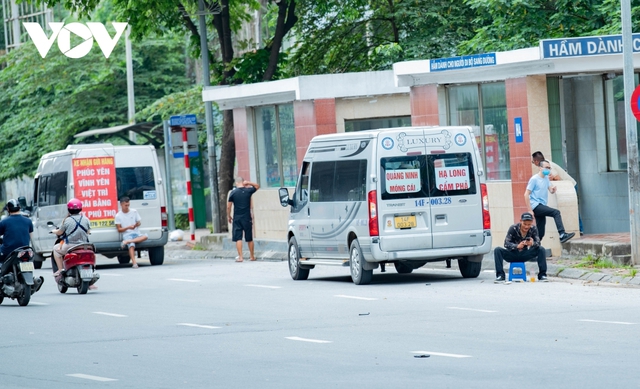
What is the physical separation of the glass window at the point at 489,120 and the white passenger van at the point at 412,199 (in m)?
3.96

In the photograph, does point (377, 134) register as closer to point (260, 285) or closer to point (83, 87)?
point (260, 285)

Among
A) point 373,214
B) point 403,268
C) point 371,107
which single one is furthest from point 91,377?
point 371,107

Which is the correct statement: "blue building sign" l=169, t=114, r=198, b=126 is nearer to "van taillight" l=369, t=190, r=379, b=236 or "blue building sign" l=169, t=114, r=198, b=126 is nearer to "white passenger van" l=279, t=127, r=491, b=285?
"white passenger van" l=279, t=127, r=491, b=285

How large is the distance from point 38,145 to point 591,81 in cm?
2494

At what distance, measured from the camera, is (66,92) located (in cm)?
4172

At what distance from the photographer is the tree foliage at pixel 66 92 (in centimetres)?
3994

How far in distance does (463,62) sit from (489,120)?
125cm

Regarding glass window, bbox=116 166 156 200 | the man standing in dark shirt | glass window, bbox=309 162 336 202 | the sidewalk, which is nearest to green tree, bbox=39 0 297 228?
the sidewalk

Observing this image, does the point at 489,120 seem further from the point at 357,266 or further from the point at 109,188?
the point at 109,188

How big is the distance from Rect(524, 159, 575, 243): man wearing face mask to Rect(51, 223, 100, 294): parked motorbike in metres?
7.02

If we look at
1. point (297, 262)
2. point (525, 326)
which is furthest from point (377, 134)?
point (525, 326)

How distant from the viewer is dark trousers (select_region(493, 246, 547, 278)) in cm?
1731

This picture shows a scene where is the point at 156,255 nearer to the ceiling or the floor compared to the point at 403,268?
nearer to the ceiling

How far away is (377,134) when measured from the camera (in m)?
17.6
